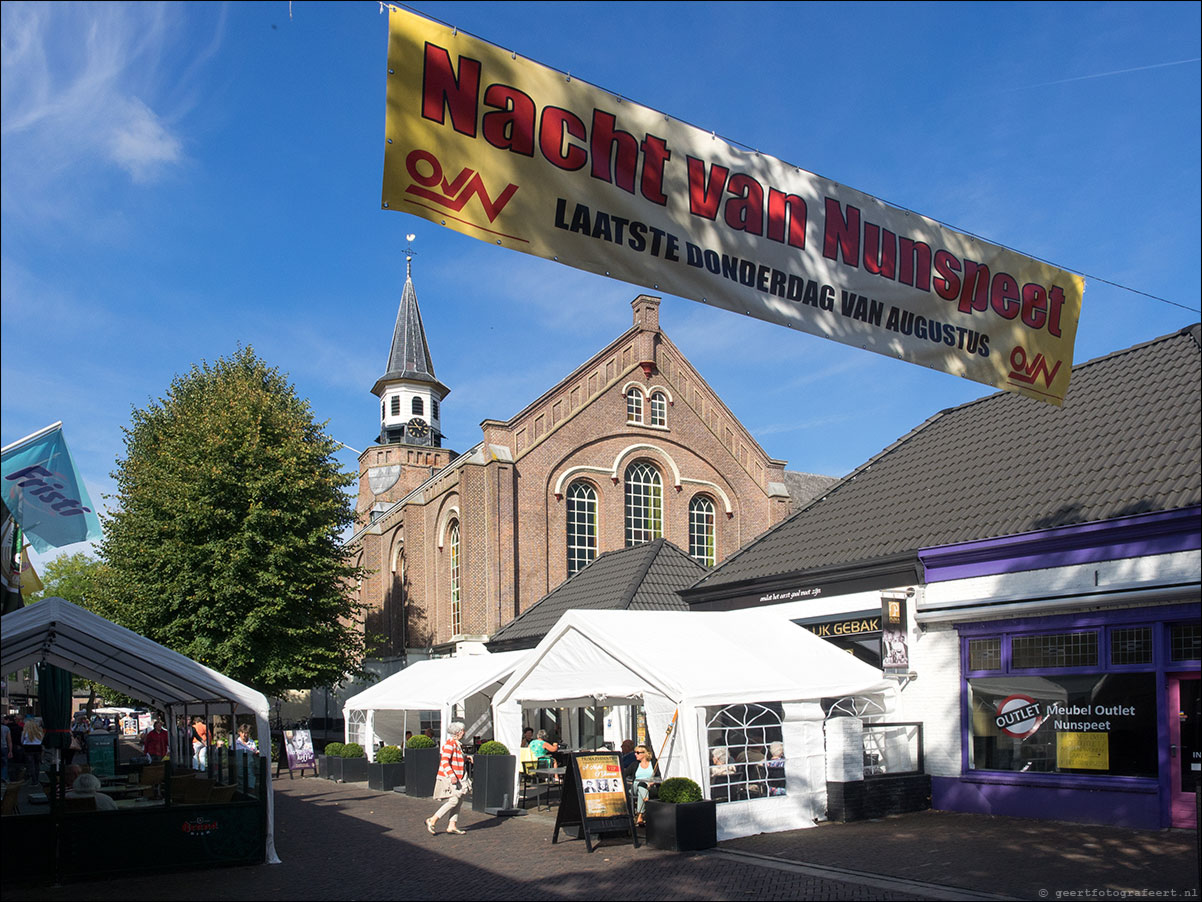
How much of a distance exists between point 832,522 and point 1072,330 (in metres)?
9.49

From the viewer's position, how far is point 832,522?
18.9m

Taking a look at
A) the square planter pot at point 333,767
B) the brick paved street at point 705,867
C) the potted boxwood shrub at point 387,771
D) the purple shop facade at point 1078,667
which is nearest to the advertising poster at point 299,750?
the square planter pot at point 333,767

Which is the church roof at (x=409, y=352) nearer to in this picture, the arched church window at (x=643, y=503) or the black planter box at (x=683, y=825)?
the arched church window at (x=643, y=503)

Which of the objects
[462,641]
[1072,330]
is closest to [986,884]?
[1072,330]

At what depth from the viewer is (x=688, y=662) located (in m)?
13.9

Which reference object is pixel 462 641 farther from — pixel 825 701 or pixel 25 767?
pixel 825 701

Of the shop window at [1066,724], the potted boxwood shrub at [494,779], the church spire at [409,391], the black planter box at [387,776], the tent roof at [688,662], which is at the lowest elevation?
the black planter box at [387,776]

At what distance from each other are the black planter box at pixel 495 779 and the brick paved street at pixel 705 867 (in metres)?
2.26

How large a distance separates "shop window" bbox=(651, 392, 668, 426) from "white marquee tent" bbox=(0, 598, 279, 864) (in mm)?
23465

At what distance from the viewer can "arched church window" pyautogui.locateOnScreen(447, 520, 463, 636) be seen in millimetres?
36719

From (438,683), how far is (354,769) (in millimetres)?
3900

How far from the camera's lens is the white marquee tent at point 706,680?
13211 millimetres

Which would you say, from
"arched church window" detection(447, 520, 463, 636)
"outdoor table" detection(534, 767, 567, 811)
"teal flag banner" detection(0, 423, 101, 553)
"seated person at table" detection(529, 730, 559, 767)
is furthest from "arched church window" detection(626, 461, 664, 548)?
"teal flag banner" detection(0, 423, 101, 553)

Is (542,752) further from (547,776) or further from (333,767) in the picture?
(333,767)
